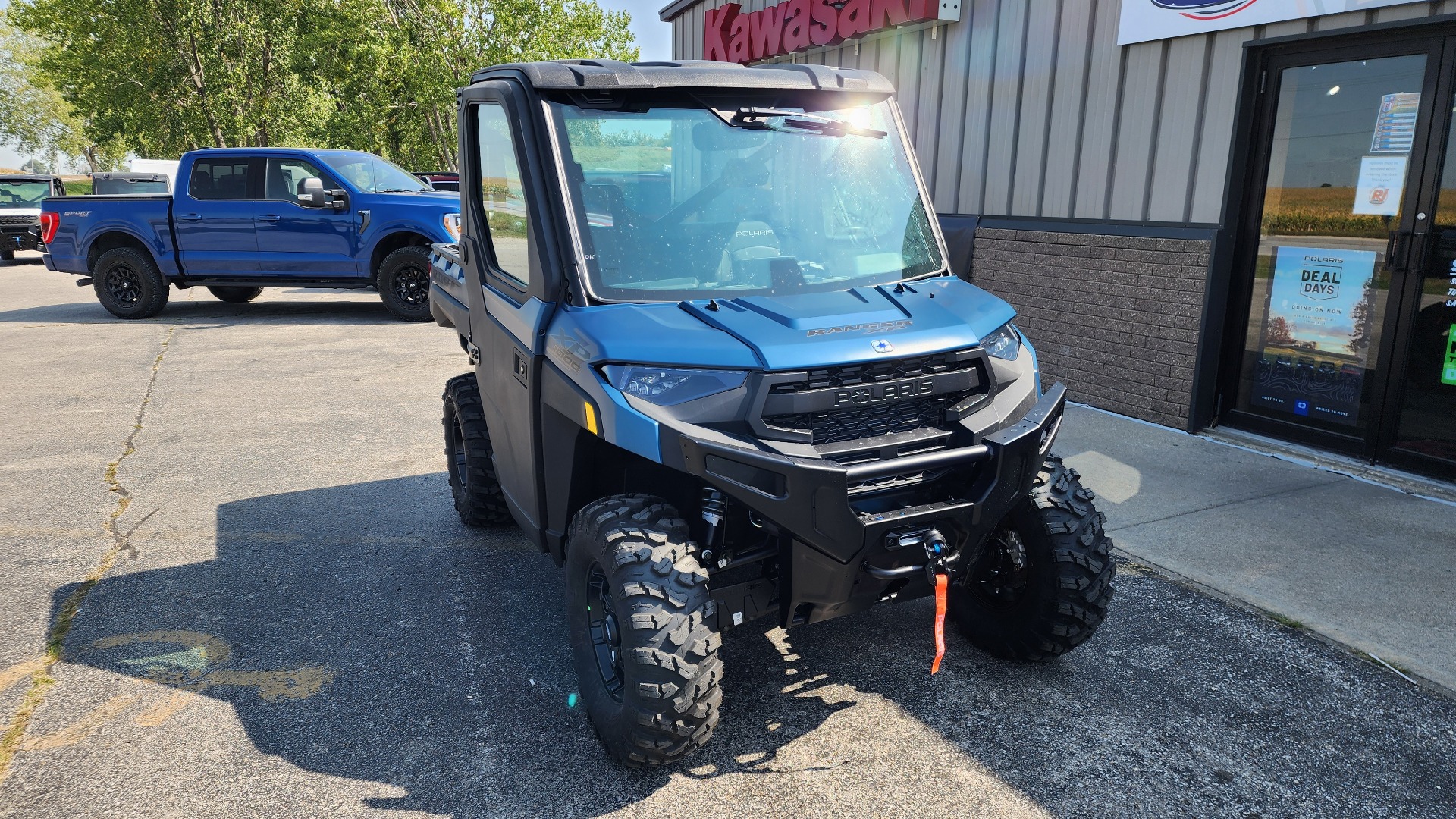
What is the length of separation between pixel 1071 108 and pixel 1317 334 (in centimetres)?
256

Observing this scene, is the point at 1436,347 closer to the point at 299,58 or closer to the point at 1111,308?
the point at 1111,308

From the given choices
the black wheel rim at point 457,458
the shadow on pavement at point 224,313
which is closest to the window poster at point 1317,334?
the black wheel rim at point 457,458

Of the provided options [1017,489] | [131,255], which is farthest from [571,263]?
[131,255]

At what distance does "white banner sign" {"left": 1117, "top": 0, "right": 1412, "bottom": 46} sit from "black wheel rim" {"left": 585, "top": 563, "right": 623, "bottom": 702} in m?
5.60

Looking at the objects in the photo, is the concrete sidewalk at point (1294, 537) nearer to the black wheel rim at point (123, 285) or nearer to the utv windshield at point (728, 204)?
the utv windshield at point (728, 204)

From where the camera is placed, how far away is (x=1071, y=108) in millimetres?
7641

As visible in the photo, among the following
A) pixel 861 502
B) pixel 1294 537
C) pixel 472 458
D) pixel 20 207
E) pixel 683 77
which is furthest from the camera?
pixel 20 207

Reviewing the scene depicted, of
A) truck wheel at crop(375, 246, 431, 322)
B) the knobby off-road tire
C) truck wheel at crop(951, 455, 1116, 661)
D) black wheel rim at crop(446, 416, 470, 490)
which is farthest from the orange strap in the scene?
truck wheel at crop(375, 246, 431, 322)

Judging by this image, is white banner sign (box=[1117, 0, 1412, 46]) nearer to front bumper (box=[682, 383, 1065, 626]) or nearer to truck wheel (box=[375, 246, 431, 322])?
front bumper (box=[682, 383, 1065, 626])

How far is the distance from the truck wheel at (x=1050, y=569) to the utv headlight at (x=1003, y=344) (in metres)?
0.42

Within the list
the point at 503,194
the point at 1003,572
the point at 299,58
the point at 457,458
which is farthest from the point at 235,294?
the point at 299,58

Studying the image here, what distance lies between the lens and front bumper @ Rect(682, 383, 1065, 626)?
8.89ft

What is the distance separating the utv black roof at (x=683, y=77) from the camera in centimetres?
332

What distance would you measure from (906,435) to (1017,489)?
422 mm
